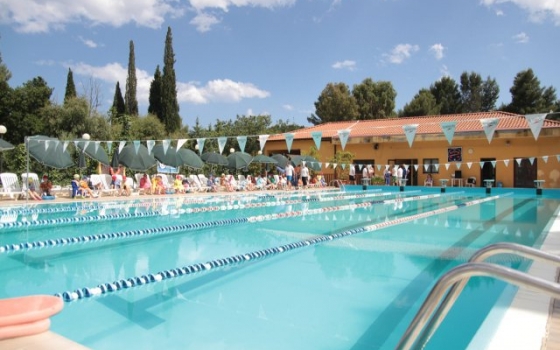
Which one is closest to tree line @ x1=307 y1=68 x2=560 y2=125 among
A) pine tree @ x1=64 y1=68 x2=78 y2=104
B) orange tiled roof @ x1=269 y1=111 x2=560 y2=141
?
orange tiled roof @ x1=269 y1=111 x2=560 y2=141

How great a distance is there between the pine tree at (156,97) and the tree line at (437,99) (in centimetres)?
1498

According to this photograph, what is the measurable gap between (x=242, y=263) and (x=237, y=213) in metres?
5.51

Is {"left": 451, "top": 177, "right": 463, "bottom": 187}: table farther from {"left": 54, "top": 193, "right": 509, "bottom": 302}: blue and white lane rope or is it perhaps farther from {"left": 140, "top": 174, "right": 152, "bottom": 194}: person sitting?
{"left": 54, "top": 193, "right": 509, "bottom": 302}: blue and white lane rope

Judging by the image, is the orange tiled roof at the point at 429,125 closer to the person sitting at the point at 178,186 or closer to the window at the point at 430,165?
the window at the point at 430,165

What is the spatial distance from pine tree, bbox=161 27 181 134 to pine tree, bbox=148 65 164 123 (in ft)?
1.48

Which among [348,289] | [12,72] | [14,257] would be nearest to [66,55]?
[12,72]

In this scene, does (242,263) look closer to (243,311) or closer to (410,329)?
(243,311)

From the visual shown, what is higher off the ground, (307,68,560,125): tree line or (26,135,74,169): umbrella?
(307,68,560,125): tree line

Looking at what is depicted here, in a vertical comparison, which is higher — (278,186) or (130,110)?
(130,110)

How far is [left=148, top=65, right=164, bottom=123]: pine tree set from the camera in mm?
34125

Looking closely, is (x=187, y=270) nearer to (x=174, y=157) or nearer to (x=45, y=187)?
(x=45, y=187)

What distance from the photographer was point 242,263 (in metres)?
5.62

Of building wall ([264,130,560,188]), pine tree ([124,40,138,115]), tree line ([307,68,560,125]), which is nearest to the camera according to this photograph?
building wall ([264,130,560,188])

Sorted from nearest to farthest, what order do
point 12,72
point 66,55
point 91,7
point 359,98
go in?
point 91,7
point 12,72
point 66,55
point 359,98
